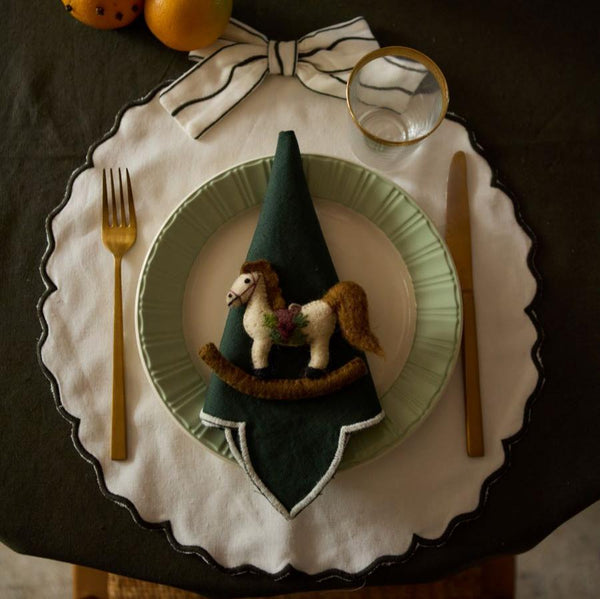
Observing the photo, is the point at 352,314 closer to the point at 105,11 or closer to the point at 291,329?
the point at 291,329

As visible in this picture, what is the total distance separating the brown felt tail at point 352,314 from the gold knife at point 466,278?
15 centimetres

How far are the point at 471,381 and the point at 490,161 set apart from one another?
0.29 meters

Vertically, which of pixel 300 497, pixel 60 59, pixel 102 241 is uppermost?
pixel 60 59

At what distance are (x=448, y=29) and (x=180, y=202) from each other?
44 cm

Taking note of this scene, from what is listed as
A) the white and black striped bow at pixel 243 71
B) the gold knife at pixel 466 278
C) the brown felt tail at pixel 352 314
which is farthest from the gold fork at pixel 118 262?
the gold knife at pixel 466 278

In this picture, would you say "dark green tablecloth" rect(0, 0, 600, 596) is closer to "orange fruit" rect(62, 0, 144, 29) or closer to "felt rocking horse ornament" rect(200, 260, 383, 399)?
"orange fruit" rect(62, 0, 144, 29)

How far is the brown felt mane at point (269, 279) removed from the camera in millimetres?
553

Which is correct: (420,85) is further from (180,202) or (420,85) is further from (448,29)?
(180,202)

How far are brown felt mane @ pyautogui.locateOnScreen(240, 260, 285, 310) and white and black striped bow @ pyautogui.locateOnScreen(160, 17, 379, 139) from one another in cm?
23

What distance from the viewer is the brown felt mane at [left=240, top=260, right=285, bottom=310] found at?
1.81 feet

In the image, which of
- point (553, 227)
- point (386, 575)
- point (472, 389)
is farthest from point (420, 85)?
point (386, 575)

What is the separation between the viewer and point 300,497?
0.55 metres

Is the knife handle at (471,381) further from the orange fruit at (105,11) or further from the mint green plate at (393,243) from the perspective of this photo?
the orange fruit at (105,11)

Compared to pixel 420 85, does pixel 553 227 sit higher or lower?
lower
